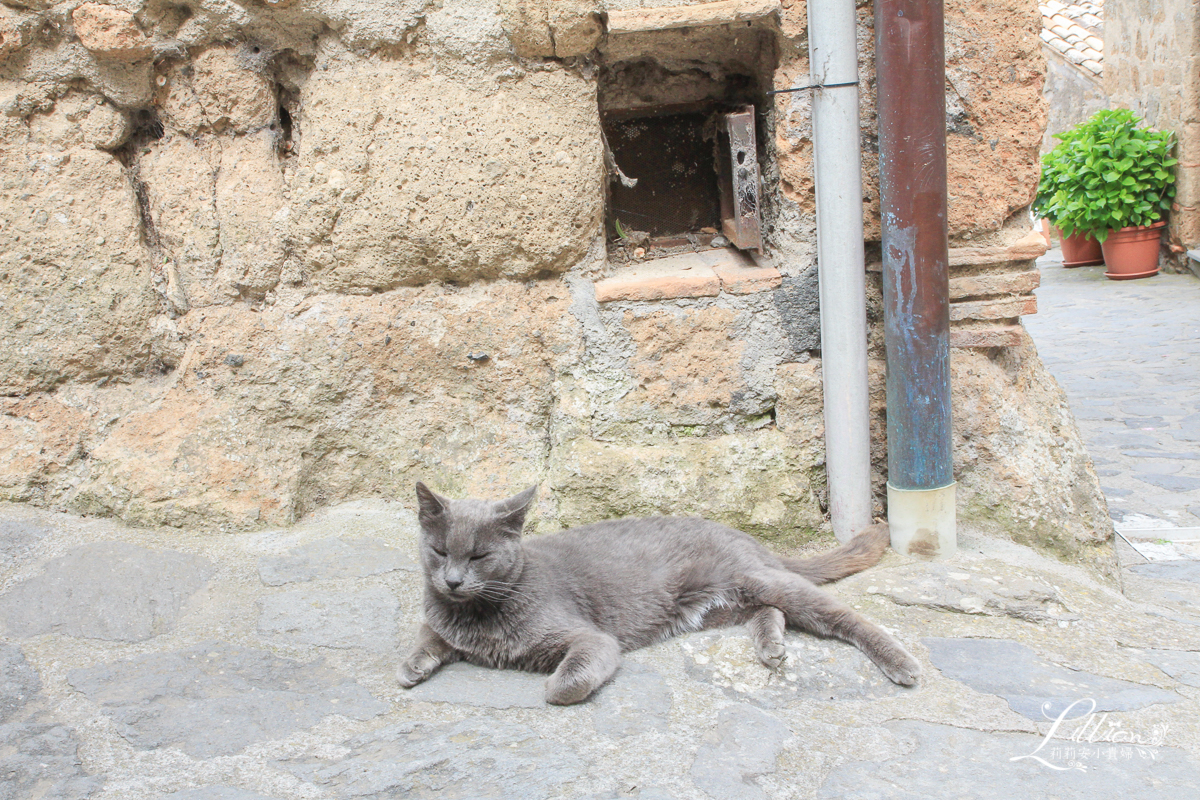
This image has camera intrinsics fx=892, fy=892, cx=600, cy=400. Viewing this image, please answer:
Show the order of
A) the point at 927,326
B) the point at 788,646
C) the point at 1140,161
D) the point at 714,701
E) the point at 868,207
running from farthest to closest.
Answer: the point at 1140,161
the point at 868,207
the point at 927,326
the point at 788,646
the point at 714,701

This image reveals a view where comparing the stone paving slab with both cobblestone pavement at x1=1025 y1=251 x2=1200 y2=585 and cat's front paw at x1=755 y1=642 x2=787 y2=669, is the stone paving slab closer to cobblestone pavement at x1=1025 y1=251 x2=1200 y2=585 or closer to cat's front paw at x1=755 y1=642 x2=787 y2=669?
cobblestone pavement at x1=1025 y1=251 x2=1200 y2=585

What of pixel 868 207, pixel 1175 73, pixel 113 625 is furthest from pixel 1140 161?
pixel 113 625

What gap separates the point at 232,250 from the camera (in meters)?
3.05

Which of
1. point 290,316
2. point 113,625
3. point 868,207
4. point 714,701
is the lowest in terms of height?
point 714,701

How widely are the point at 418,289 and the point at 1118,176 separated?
9.96m

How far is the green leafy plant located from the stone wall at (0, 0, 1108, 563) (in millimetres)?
8616

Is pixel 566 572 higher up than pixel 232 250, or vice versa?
pixel 232 250

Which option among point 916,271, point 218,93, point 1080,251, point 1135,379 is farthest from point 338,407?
point 1080,251

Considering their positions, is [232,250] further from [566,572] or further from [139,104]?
[566,572]

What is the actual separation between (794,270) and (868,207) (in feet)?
1.02

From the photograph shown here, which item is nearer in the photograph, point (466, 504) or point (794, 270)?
point (466, 504)

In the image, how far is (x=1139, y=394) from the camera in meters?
5.69

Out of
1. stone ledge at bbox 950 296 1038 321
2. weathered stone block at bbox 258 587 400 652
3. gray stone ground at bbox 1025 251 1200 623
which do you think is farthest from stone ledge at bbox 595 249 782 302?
gray stone ground at bbox 1025 251 1200 623

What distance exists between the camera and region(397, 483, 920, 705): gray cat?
7.82ft
